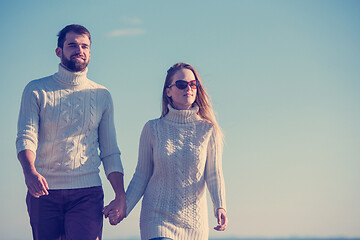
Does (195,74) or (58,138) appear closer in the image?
(58,138)

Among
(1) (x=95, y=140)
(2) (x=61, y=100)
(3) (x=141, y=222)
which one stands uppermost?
(2) (x=61, y=100)

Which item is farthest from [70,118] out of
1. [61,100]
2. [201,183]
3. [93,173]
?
[201,183]

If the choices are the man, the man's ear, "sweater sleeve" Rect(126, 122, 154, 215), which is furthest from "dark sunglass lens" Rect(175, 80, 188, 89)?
the man's ear

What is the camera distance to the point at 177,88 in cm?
714

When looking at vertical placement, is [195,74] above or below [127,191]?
above

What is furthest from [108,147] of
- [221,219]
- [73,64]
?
[221,219]

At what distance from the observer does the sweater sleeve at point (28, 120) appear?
6160 millimetres

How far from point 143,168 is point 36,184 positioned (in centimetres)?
158

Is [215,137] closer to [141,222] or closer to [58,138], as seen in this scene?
[141,222]

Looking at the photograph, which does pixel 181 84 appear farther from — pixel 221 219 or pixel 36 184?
pixel 36 184

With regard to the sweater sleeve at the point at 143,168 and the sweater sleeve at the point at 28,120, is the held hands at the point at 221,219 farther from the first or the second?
the sweater sleeve at the point at 28,120

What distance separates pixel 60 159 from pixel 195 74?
199 centimetres

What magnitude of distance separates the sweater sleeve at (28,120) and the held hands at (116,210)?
1.01 meters

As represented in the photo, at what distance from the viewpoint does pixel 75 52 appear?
6.55m
